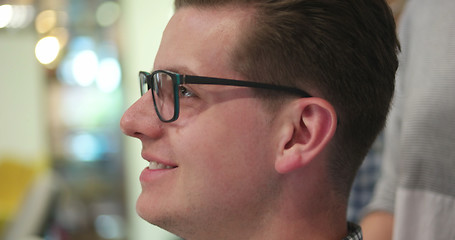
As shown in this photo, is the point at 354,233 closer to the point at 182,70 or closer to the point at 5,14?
the point at 182,70

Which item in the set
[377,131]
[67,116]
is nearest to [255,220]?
[377,131]

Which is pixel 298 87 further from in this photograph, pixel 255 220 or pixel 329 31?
pixel 255 220

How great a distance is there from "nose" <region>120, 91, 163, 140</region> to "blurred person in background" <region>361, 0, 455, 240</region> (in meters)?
0.69

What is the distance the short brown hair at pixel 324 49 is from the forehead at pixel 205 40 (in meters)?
0.02

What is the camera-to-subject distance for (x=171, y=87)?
112 centimetres

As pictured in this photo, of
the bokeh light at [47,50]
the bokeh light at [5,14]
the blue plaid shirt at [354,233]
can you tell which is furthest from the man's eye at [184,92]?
the bokeh light at [5,14]

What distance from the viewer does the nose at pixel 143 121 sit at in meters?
1.12

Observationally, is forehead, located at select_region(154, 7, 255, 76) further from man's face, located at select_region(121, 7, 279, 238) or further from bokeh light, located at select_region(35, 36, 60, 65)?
bokeh light, located at select_region(35, 36, 60, 65)

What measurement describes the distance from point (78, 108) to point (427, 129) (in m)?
4.91

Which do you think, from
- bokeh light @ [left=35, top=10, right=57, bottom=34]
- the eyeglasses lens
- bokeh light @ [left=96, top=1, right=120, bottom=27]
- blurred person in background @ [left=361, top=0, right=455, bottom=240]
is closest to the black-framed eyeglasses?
the eyeglasses lens

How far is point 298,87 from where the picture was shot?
1076 mm

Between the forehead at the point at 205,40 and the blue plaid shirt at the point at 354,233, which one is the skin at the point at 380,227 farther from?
the forehead at the point at 205,40

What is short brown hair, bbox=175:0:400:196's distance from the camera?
1.07 metres

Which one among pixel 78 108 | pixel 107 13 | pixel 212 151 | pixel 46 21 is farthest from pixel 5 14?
pixel 212 151
